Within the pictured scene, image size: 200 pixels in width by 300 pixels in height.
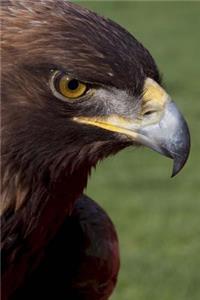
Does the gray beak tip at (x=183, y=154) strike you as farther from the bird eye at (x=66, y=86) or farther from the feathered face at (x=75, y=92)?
the bird eye at (x=66, y=86)

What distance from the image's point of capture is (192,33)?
858 inches

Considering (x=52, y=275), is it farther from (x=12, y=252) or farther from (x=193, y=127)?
(x=193, y=127)

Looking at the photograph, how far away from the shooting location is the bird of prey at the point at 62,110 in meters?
4.65

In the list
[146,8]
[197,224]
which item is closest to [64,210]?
[197,224]

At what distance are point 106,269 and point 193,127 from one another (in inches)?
346

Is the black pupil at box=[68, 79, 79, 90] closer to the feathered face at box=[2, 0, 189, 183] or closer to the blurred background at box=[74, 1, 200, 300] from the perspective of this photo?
the feathered face at box=[2, 0, 189, 183]

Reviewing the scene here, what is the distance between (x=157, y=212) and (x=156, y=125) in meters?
7.12

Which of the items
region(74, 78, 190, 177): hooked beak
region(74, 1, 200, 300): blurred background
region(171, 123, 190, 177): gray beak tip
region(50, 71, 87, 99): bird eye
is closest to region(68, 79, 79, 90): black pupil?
region(50, 71, 87, 99): bird eye

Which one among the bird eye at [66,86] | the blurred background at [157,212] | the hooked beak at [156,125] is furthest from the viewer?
the blurred background at [157,212]

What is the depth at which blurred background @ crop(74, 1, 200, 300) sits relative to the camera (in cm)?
984

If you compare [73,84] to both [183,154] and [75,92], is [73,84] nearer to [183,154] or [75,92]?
[75,92]

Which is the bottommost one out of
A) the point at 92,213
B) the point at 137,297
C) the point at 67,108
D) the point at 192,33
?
A: the point at 137,297

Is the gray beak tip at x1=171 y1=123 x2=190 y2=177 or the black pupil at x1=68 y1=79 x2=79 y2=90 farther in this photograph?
the gray beak tip at x1=171 y1=123 x2=190 y2=177

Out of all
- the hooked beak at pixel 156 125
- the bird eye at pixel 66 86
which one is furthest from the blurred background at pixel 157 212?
the bird eye at pixel 66 86
